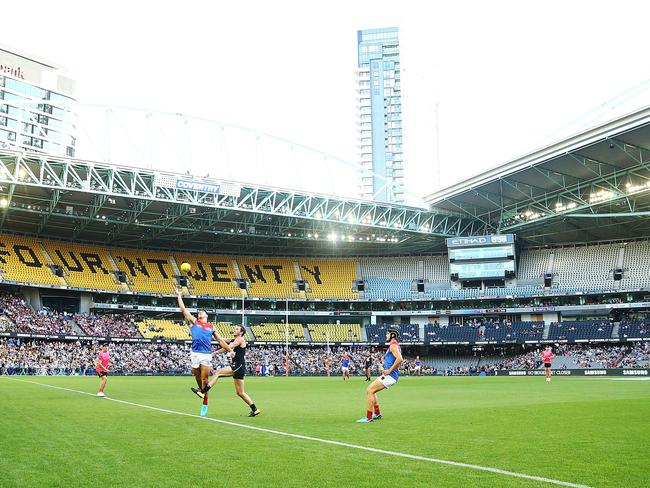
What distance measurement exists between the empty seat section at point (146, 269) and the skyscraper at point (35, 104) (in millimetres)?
41609

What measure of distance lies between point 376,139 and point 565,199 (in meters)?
96.2

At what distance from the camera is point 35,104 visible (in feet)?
373

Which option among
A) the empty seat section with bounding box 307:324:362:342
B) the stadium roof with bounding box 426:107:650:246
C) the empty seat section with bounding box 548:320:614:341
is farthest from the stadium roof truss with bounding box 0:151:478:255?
the empty seat section with bounding box 548:320:614:341

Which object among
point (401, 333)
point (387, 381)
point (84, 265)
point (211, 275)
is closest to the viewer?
point (387, 381)

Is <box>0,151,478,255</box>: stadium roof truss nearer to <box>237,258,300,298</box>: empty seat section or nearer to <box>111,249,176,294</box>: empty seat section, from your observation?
<box>111,249,176,294</box>: empty seat section

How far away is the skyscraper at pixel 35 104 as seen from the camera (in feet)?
349

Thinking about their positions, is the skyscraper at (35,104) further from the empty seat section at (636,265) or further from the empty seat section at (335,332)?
the empty seat section at (636,265)

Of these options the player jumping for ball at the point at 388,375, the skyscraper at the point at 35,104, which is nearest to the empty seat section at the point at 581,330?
the player jumping for ball at the point at 388,375

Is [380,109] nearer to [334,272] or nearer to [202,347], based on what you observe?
[334,272]

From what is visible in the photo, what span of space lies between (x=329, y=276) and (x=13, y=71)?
71712 millimetres

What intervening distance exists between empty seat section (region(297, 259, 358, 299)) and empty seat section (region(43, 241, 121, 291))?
2348cm

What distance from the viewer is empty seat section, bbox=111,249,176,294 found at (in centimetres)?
7212

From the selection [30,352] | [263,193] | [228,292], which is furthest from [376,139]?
[30,352]

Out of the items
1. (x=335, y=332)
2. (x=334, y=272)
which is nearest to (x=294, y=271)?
(x=334, y=272)
